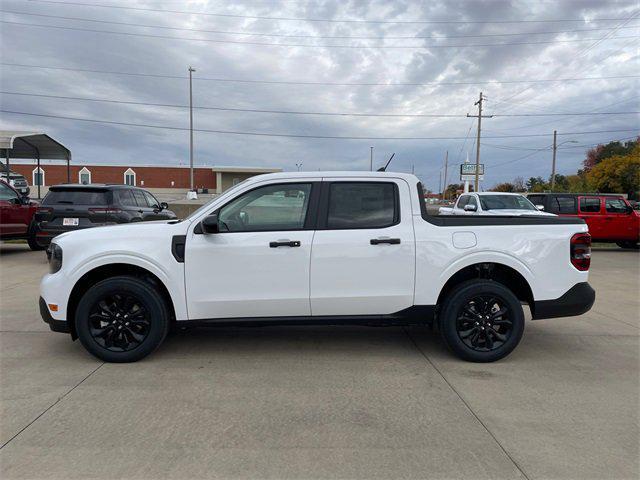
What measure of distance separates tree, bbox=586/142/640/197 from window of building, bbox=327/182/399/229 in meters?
65.8

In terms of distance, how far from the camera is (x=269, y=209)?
179 inches

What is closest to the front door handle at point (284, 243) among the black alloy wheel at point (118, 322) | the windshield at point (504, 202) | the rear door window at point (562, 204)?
the black alloy wheel at point (118, 322)

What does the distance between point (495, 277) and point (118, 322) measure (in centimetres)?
390

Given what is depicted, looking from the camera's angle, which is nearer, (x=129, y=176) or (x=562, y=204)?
(x=562, y=204)

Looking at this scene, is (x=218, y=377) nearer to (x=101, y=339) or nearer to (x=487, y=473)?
(x=101, y=339)

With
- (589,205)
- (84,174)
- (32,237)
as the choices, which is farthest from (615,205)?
(84,174)

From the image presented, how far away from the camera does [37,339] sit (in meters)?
5.21

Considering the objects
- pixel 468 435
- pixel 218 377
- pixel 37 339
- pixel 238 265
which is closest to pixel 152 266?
pixel 238 265

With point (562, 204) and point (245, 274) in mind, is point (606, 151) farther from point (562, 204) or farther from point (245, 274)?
point (245, 274)

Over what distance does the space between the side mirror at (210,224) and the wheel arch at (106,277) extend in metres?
0.71

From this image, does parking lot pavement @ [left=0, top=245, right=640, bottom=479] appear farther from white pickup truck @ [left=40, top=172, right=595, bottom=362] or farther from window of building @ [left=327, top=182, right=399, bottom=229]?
window of building @ [left=327, top=182, right=399, bottom=229]

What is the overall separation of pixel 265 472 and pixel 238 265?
2023 mm

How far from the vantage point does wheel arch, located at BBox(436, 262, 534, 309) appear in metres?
4.67

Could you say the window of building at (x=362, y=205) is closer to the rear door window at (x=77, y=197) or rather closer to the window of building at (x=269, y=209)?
the window of building at (x=269, y=209)
